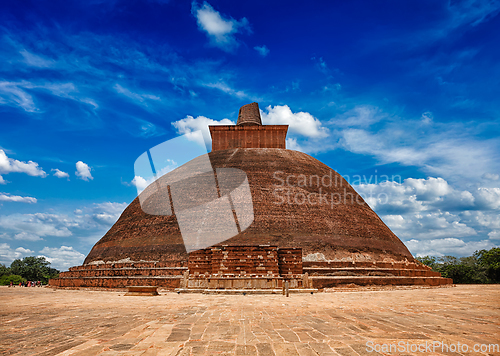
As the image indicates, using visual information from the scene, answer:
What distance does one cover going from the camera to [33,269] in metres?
37.2

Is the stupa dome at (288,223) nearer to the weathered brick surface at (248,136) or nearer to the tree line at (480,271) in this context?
the weathered brick surface at (248,136)

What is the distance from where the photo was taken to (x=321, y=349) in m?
3.13

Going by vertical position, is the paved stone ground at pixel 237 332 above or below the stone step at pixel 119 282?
above

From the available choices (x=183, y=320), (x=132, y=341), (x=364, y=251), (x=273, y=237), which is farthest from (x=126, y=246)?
(x=132, y=341)

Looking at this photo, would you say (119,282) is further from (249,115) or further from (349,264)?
(249,115)

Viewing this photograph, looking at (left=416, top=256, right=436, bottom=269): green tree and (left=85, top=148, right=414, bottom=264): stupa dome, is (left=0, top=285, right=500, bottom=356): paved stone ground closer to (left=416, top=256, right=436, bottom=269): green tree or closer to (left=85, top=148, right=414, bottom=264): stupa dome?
(left=85, top=148, right=414, bottom=264): stupa dome

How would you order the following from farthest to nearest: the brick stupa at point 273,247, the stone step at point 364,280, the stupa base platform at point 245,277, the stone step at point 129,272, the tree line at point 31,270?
the tree line at point 31,270 → the stone step at point 129,272 → the stone step at point 364,280 → the brick stupa at point 273,247 → the stupa base platform at point 245,277

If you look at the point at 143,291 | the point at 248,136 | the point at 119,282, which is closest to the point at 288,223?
the point at 143,291

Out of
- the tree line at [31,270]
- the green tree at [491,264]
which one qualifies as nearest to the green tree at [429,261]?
the green tree at [491,264]

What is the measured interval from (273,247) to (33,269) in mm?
38165

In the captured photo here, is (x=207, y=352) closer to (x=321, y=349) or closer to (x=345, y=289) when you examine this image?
(x=321, y=349)

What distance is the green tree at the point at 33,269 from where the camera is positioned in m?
36.9

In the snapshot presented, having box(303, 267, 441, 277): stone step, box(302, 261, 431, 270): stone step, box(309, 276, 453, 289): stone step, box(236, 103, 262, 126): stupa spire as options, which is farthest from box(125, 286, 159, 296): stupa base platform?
box(236, 103, 262, 126): stupa spire

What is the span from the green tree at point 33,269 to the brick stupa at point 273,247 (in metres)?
23.4
